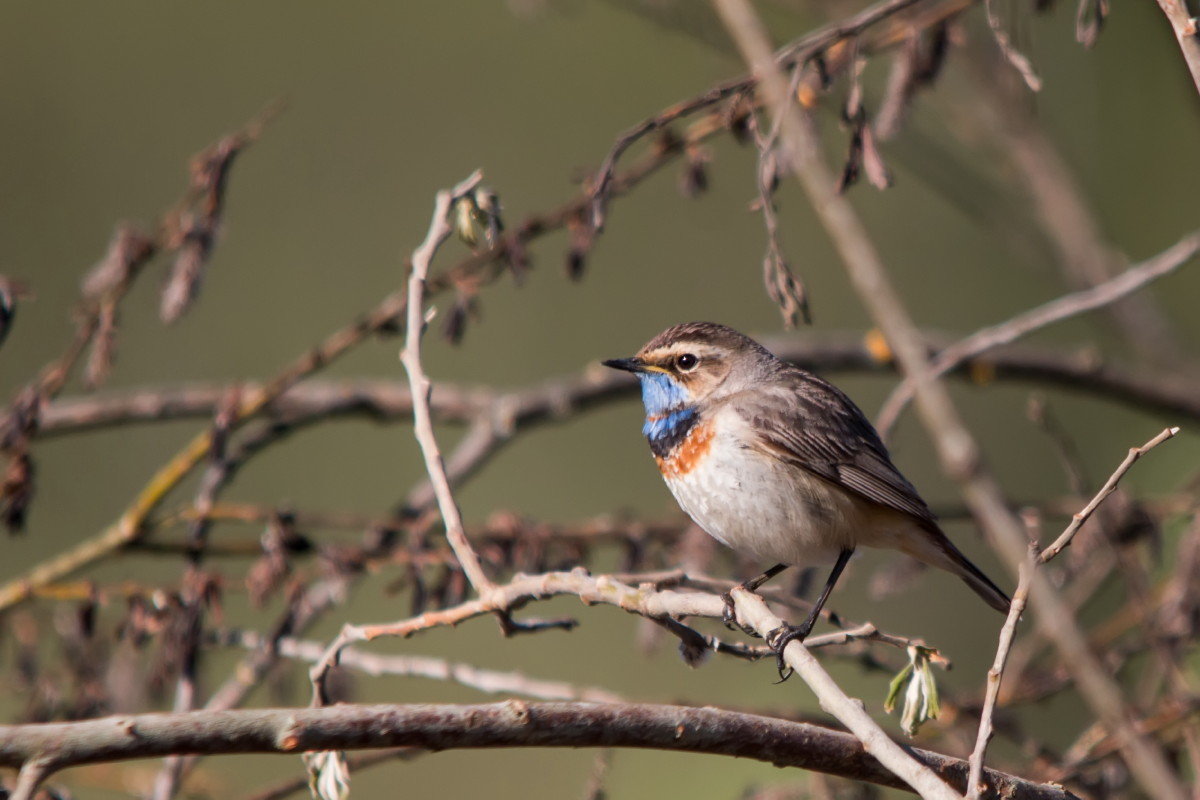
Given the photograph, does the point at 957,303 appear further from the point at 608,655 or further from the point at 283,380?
the point at 283,380

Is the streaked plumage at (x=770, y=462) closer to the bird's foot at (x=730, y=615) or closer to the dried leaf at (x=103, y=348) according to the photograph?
the bird's foot at (x=730, y=615)

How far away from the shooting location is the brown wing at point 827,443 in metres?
3.90

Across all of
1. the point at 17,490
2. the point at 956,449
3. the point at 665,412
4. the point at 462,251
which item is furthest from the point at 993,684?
the point at 462,251

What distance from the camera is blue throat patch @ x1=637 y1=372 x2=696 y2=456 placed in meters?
4.02

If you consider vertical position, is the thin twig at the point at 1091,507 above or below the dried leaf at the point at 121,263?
below

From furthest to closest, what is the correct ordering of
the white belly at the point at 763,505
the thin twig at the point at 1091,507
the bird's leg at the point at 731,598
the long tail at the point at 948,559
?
1. the long tail at the point at 948,559
2. the white belly at the point at 763,505
3. the bird's leg at the point at 731,598
4. the thin twig at the point at 1091,507

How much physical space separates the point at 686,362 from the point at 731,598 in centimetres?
136

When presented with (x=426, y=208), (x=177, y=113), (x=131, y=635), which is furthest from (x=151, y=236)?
(x=177, y=113)

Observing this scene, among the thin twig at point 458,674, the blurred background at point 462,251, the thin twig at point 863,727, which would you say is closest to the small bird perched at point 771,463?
the thin twig at point 458,674

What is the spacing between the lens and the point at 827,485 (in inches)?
156

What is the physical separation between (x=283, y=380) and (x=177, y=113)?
7.72 metres

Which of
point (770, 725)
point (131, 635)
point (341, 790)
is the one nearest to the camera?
point (770, 725)

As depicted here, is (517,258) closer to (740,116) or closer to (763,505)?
(740,116)

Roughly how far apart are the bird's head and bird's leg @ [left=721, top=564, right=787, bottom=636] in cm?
56
